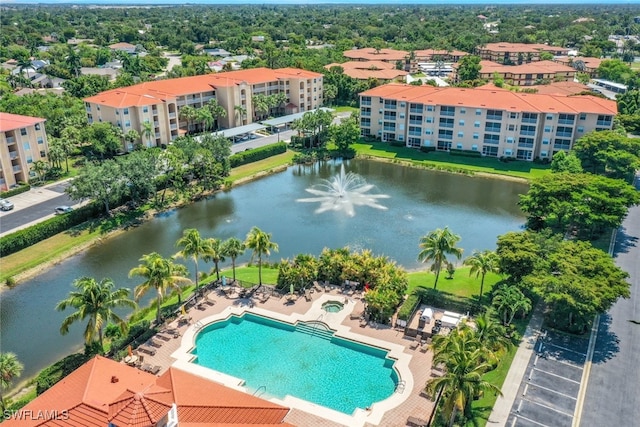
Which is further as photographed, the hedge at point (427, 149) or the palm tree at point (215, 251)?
the hedge at point (427, 149)

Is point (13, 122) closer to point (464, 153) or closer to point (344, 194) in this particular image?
point (344, 194)

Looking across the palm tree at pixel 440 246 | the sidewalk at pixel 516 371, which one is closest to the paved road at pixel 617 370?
the sidewalk at pixel 516 371

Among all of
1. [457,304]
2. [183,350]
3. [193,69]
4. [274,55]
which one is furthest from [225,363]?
[274,55]

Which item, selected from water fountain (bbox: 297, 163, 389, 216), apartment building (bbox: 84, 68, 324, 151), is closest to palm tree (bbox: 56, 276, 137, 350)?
water fountain (bbox: 297, 163, 389, 216)

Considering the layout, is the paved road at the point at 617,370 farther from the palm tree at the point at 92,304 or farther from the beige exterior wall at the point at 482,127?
the beige exterior wall at the point at 482,127

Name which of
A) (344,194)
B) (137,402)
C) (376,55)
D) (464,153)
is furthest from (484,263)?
(376,55)

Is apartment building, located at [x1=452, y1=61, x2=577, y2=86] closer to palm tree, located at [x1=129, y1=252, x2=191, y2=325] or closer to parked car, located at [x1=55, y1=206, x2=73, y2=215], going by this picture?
parked car, located at [x1=55, y1=206, x2=73, y2=215]

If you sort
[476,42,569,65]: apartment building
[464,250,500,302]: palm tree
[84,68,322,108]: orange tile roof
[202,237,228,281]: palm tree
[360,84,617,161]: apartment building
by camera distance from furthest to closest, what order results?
[476,42,569,65]: apartment building, [84,68,322,108]: orange tile roof, [360,84,617,161]: apartment building, [202,237,228,281]: palm tree, [464,250,500,302]: palm tree
